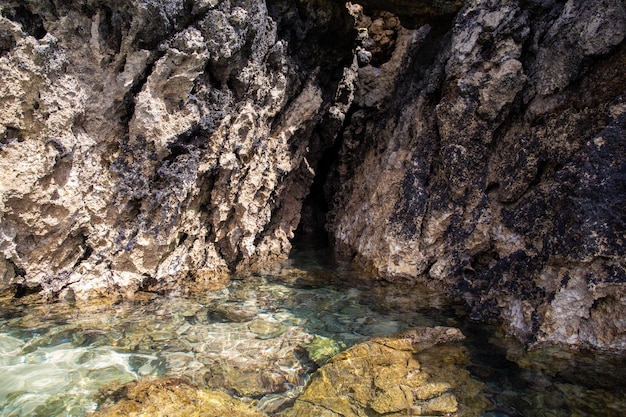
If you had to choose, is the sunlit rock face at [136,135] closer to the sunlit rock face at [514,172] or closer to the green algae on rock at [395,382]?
the sunlit rock face at [514,172]

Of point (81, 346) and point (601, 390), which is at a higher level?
point (601, 390)

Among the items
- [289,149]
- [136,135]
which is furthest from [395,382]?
[289,149]

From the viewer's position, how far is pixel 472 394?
4.19 metres

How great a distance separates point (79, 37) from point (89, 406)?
468 centimetres

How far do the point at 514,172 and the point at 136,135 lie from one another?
225 inches

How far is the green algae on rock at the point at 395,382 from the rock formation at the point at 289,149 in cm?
143

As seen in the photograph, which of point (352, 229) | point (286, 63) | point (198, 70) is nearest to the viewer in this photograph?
point (198, 70)

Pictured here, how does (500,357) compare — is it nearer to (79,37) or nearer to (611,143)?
(611,143)

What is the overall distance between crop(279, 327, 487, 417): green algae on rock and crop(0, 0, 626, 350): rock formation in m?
1.43

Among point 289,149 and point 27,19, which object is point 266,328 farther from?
point 27,19

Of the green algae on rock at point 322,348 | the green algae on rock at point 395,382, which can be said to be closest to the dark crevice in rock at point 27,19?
the green algae on rock at point 322,348

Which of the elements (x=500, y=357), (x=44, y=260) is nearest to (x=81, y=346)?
(x=44, y=260)

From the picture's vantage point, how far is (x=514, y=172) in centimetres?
645

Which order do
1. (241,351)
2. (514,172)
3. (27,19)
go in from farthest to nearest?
(514,172), (27,19), (241,351)
